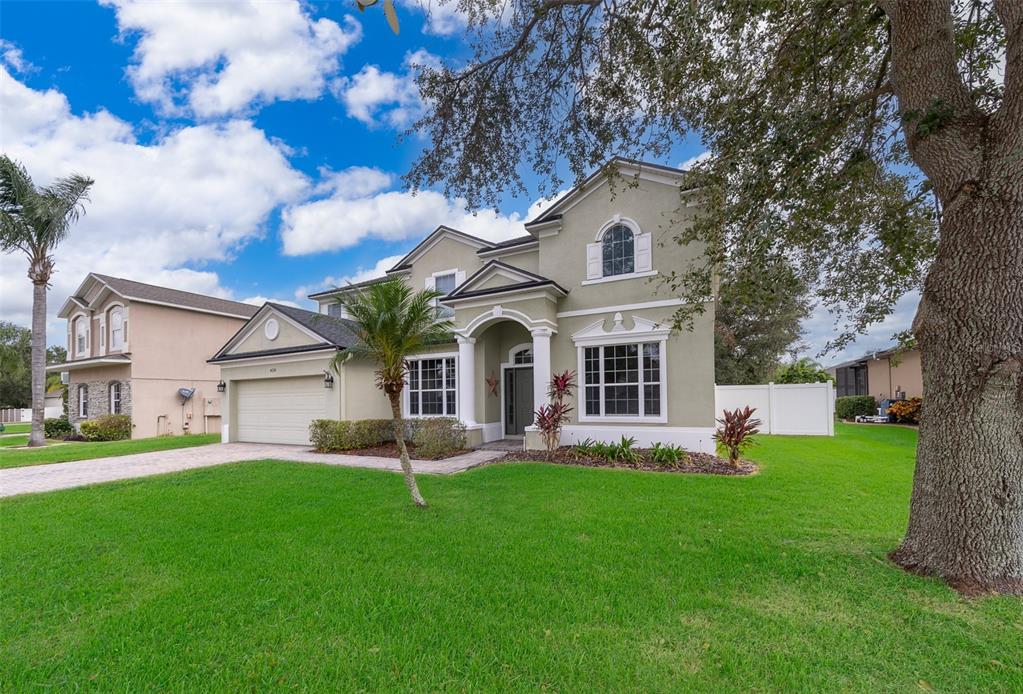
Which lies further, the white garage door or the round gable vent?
the round gable vent

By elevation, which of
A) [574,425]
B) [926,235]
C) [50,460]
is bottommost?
[50,460]

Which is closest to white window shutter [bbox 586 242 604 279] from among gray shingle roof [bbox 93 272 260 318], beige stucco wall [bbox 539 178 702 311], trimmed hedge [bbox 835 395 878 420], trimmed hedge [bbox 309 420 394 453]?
beige stucco wall [bbox 539 178 702 311]

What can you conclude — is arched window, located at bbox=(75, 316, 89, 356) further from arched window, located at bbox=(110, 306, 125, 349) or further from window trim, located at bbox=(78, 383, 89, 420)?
arched window, located at bbox=(110, 306, 125, 349)

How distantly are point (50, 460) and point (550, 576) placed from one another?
1612 cm

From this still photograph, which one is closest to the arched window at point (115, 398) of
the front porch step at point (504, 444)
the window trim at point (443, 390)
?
the window trim at point (443, 390)

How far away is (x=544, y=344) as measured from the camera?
1216cm

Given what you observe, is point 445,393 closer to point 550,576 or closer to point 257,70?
point 257,70

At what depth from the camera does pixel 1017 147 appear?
13.1 feet

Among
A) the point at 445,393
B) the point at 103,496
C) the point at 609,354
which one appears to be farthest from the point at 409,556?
the point at 445,393

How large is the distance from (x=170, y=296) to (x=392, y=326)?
2165 cm

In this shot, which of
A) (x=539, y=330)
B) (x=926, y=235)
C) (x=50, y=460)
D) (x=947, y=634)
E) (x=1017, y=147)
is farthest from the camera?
(x=50, y=460)

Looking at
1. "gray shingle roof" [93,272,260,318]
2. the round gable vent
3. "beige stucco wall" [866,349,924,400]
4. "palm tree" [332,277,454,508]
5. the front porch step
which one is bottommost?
the front porch step

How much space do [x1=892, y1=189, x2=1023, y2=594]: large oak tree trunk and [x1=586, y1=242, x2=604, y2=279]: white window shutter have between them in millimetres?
8299

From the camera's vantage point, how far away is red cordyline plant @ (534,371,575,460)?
1143 cm
